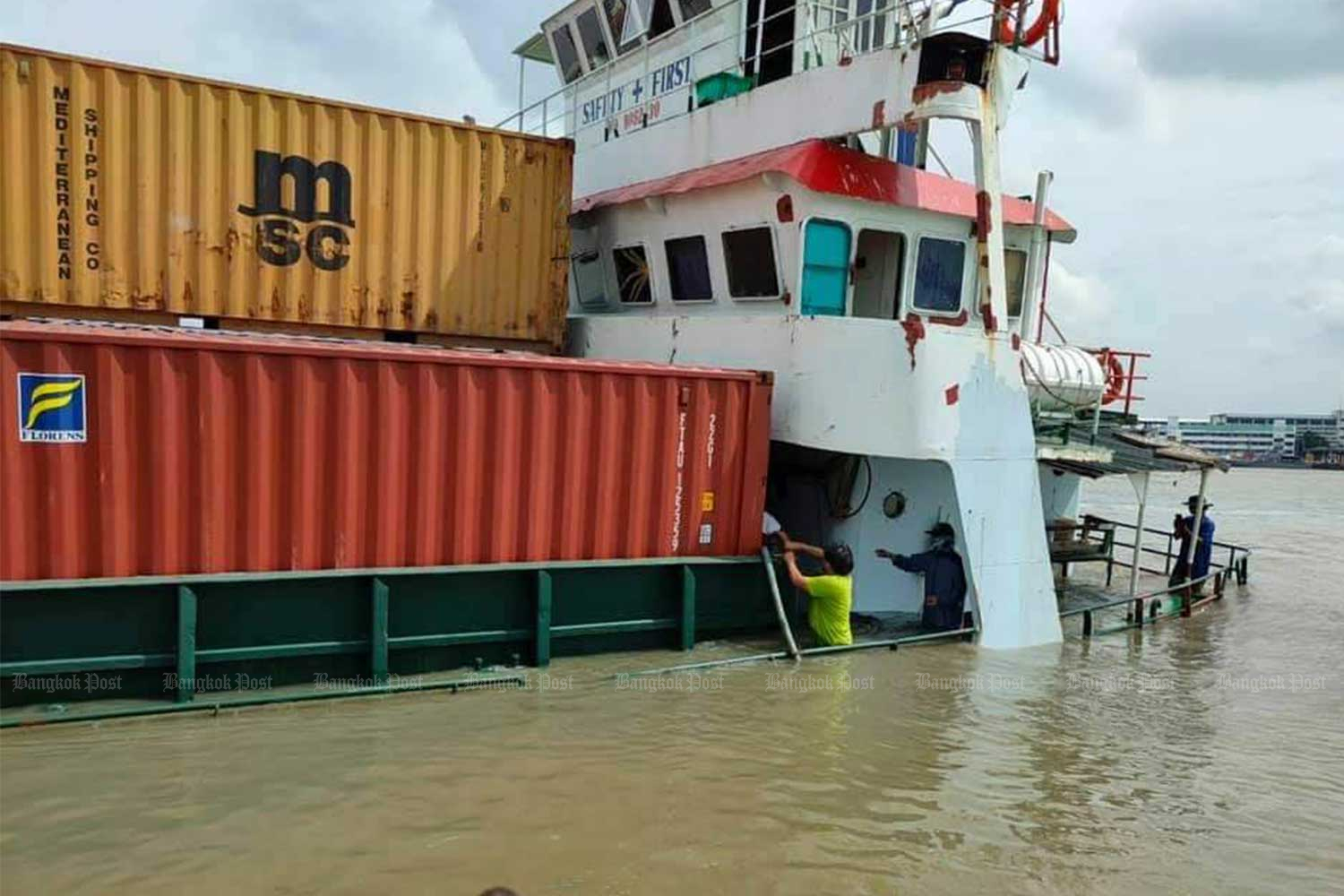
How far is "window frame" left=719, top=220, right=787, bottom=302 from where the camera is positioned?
9.66 meters

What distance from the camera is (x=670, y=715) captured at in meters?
6.88

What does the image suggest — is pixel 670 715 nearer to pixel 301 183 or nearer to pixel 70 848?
pixel 70 848

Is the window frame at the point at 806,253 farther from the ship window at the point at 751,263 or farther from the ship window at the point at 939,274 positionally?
the ship window at the point at 939,274

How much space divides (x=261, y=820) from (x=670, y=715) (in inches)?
115

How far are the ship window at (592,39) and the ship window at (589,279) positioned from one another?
10.2 feet

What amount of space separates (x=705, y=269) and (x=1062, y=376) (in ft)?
14.3

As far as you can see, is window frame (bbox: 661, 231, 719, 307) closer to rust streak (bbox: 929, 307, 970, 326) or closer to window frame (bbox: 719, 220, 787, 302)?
window frame (bbox: 719, 220, 787, 302)

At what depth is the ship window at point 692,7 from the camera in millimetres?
11633

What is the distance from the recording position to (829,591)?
336 inches

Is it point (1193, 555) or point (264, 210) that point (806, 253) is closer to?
point (264, 210)

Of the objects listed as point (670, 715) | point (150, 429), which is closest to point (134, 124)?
point (150, 429)

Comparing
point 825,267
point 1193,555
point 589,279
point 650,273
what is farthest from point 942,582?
point 1193,555

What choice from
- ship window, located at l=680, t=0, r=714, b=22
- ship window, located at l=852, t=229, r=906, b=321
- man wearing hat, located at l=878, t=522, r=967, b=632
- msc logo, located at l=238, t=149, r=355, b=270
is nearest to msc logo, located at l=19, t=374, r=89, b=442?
msc logo, located at l=238, t=149, r=355, b=270

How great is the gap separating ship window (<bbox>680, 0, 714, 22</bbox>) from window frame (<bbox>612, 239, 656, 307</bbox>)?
9.93 ft
